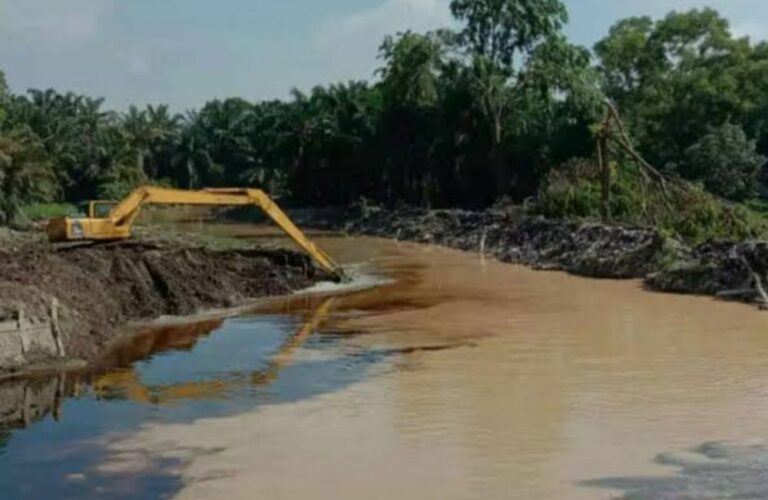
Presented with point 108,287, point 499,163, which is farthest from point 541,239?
point 108,287

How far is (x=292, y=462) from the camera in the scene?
10.8m

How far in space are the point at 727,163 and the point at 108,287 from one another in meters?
31.8

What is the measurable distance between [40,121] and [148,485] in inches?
2634

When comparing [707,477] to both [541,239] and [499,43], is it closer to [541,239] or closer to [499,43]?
[541,239]

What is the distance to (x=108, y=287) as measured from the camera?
838 inches

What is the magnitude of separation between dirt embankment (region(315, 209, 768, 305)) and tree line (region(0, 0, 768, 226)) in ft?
17.3

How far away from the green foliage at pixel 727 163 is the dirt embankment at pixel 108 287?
79.4ft

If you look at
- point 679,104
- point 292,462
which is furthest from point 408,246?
point 292,462

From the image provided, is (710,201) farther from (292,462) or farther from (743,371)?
(292,462)

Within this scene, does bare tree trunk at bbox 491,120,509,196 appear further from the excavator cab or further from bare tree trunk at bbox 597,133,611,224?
the excavator cab

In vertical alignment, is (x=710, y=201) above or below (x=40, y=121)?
below

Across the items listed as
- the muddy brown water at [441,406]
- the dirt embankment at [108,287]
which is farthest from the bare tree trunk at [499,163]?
the muddy brown water at [441,406]

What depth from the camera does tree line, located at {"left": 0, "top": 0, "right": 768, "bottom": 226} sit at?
161ft

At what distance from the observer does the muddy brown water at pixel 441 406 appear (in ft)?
33.2
